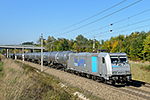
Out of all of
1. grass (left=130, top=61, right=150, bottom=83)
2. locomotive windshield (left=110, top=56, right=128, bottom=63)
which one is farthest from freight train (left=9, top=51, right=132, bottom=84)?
grass (left=130, top=61, right=150, bottom=83)

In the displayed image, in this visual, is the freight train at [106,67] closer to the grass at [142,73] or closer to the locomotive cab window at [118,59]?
the locomotive cab window at [118,59]

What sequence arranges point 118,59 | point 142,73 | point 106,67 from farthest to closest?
point 142,73, point 118,59, point 106,67

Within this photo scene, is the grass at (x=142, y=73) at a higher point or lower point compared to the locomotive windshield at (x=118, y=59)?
lower

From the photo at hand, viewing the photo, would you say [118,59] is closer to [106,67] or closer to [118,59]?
[118,59]

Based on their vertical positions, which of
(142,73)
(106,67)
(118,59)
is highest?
(118,59)

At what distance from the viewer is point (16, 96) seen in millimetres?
8836

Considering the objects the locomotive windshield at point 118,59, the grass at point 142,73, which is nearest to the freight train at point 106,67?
the locomotive windshield at point 118,59

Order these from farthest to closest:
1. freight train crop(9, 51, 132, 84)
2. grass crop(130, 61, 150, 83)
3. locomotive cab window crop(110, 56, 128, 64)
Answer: grass crop(130, 61, 150, 83), locomotive cab window crop(110, 56, 128, 64), freight train crop(9, 51, 132, 84)

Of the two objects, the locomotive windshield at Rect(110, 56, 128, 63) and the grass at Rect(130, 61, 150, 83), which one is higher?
the locomotive windshield at Rect(110, 56, 128, 63)

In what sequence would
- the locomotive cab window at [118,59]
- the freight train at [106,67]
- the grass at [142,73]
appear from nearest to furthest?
the freight train at [106,67]
the locomotive cab window at [118,59]
the grass at [142,73]

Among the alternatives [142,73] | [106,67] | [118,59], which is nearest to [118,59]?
[118,59]

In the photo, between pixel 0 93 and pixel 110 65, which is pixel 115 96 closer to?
pixel 110 65

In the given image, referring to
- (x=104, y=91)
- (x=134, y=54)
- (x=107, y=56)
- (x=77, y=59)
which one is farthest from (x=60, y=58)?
(x=134, y=54)

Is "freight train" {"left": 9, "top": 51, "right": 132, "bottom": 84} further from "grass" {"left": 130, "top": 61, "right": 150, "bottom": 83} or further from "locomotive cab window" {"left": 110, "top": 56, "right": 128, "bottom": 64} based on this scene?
"grass" {"left": 130, "top": 61, "right": 150, "bottom": 83}
